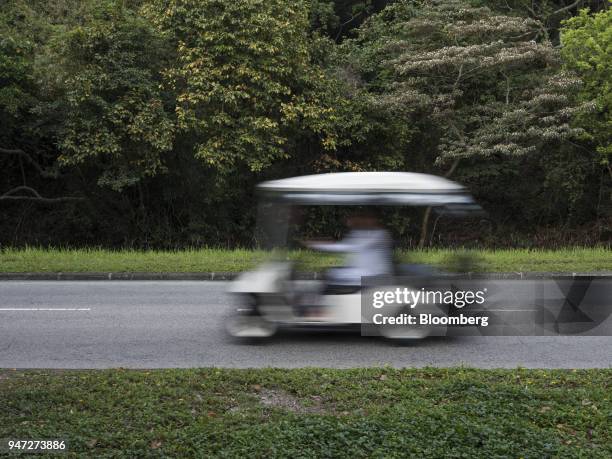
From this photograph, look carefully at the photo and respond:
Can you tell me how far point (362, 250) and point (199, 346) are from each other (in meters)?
2.29

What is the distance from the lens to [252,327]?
939 cm

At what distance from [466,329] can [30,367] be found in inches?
208

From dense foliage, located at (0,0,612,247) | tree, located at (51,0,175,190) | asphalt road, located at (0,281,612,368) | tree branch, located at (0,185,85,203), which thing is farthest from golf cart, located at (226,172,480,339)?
tree branch, located at (0,185,85,203)

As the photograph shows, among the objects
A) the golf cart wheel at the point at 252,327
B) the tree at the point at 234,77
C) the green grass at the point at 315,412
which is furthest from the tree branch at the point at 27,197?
the green grass at the point at 315,412

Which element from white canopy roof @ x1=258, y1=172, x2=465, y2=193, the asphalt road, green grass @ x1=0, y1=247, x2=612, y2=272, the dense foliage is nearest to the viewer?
the asphalt road

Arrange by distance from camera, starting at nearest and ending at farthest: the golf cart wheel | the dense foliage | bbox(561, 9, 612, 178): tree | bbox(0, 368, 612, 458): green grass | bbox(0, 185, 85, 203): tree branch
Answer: bbox(0, 368, 612, 458): green grass → the golf cart wheel → the dense foliage → bbox(561, 9, 612, 178): tree → bbox(0, 185, 85, 203): tree branch

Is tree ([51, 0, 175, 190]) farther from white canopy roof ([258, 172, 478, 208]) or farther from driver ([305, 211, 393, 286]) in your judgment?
driver ([305, 211, 393, 286])

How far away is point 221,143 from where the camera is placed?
21594 millimetres

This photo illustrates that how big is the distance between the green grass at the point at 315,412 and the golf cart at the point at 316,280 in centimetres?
188

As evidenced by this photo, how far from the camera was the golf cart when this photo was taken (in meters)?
9.20

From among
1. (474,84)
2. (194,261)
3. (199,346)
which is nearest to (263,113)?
(194,261)

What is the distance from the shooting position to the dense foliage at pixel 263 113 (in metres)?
21.6

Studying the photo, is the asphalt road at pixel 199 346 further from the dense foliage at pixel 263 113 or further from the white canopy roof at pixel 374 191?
the dense foliage at pixel 263 113

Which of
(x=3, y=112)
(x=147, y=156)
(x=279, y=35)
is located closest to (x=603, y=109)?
(x=279, y=35)
